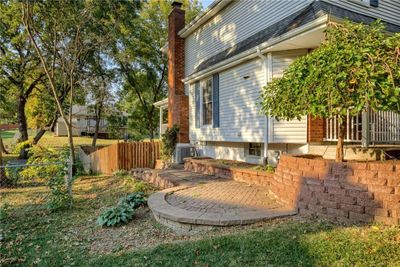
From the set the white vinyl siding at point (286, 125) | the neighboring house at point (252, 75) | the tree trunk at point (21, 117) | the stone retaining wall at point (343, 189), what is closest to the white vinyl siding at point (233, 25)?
the neighboring house at point (252, 75)

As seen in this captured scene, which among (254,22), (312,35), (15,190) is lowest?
(15,190)

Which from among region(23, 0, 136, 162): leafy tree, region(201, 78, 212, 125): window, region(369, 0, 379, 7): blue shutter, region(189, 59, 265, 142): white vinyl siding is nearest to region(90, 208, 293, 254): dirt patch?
region(189, 59, 265, 142): white vinyl siding

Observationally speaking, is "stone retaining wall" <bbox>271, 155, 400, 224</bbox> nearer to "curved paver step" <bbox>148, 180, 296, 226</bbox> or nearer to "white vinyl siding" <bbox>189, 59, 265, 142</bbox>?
"curved paver step" <bbox>148, 180, 296, 226</bbox>

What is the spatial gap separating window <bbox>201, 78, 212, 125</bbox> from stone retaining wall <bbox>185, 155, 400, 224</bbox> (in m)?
5.72

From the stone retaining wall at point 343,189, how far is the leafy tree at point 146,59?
53.8ft

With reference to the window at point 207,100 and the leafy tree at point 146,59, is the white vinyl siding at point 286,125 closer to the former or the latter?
the window at point 207,100

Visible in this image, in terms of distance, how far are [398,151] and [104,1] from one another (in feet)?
44.6

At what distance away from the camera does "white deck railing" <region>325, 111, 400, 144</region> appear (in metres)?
6.55

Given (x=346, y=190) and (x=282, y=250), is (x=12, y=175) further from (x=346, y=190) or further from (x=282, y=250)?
(x=346, y=190)

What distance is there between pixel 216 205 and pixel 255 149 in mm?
4599

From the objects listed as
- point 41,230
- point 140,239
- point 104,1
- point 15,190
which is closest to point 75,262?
point 140,239

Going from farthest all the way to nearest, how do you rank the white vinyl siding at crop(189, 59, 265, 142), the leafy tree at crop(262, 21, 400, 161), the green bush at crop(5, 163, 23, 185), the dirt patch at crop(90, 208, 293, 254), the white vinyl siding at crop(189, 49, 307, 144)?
the green bush at crop(5, 163, 23, 185)
the white vinyl siding at crop(189, 59, 265, 142)
the white vinyl siding at crop(189, 49, 307, 144)
the dirt patch at crop(90, 208, 293, 254)
the leafy tree at crop(262, 21, 400, 161)

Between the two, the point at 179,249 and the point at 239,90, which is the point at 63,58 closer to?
the point at 239,90

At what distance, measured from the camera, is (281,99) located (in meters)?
5.13
